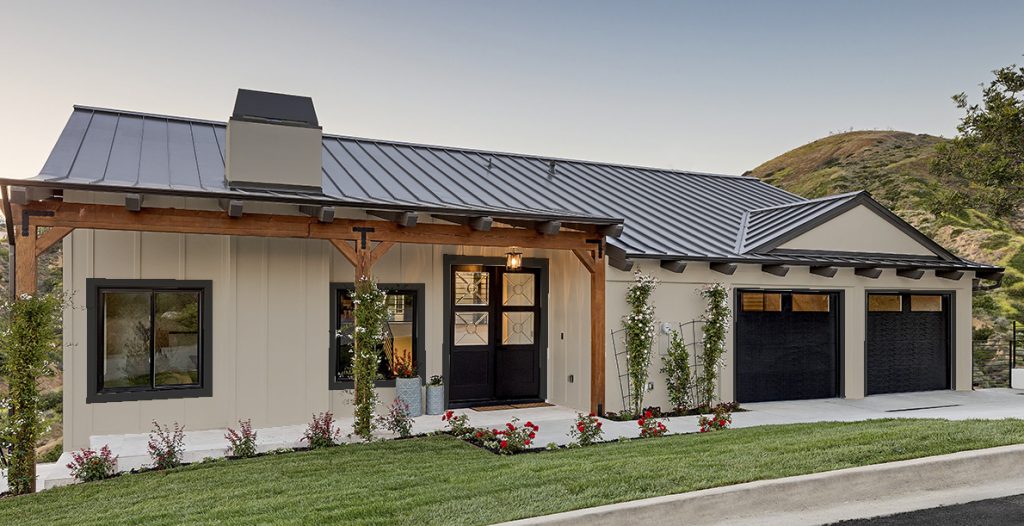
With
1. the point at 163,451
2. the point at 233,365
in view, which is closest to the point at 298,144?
the point at 233,365

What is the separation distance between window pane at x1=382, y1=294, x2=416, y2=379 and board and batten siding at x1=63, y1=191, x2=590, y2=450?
0.26 metres

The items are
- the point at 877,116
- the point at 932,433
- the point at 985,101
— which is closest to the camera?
the point at 932,433

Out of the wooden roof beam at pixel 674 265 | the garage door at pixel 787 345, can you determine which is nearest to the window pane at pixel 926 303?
the garage door at pixel 787 345

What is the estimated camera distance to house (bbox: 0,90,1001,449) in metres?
8.45

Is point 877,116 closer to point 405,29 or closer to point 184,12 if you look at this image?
point 405,29

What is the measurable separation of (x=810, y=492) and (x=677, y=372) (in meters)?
5.20

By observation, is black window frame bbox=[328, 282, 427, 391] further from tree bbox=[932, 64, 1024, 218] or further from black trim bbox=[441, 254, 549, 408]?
tree bbox=[932, 64, 1024, 218]

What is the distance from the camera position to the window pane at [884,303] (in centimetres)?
1255

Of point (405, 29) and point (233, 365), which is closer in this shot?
point (233, 365)

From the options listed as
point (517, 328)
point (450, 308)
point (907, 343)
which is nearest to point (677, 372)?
point (517, 328)

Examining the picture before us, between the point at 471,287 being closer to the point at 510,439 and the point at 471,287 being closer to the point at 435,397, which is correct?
the point at 435,397

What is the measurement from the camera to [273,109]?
10000 millimetres

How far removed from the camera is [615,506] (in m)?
4.82

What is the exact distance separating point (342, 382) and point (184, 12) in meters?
8.65
